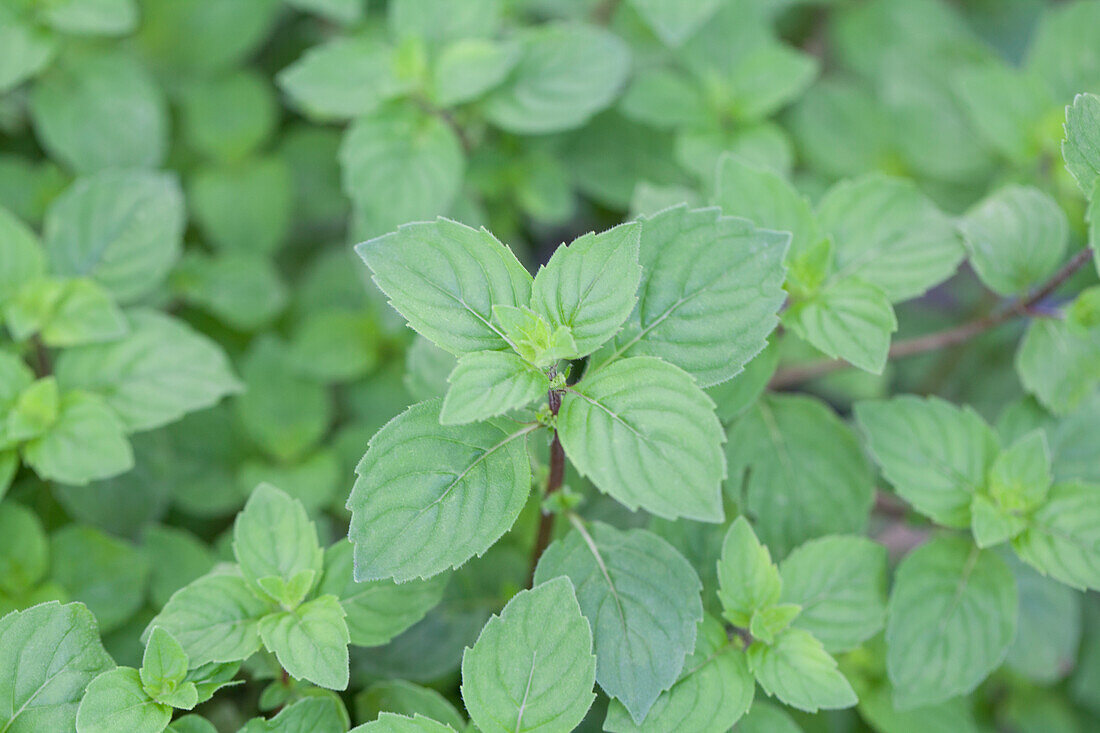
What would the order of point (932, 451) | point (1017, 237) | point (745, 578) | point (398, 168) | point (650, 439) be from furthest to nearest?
point (398, 168)
point (1017, 237)
point (932, 451)
point (745, 578)
point (650, 439)

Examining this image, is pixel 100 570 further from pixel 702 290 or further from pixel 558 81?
pixel 558 81

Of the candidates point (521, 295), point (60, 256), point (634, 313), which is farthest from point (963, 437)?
point (60, 256)

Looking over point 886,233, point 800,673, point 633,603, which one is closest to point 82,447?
point 633,603

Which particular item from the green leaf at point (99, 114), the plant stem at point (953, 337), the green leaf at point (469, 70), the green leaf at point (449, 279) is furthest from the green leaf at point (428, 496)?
the green leaf at point (99, 114)

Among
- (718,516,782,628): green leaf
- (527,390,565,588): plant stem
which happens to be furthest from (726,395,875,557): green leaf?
(527,390,565,588): plant stem

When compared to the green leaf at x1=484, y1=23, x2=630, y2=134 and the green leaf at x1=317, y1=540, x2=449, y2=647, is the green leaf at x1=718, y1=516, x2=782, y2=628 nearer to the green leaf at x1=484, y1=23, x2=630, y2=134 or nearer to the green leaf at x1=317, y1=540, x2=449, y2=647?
the green leaf at x1=317, y1=540, x2=449, y2=647

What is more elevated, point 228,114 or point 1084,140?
point 1084,140

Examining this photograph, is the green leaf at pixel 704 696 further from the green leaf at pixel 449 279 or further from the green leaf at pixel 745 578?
the green leaf at pixel 449 279
